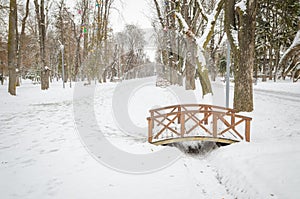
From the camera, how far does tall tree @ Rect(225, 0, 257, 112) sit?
9.00 meters

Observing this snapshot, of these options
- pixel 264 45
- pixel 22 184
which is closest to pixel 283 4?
pixel 22 184

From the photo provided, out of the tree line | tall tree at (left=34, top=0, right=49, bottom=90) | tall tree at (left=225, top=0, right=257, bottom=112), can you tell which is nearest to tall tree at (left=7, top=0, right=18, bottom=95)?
the tree line

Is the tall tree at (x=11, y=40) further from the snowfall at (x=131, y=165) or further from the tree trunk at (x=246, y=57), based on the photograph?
the tree trunk at (x=246, y=57)

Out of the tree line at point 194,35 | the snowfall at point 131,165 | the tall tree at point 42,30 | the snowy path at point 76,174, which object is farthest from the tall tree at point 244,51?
the tall tree at point 42,30

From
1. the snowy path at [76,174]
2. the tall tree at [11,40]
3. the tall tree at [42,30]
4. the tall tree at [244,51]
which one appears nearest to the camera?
the snowy path at [76,174]

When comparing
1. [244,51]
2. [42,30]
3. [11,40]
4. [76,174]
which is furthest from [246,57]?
[42,30]

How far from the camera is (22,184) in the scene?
4152mm

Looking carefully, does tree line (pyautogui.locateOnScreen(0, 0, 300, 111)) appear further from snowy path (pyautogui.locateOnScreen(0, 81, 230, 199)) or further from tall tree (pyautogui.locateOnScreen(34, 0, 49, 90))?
snowy path (pyautogui.locateOnScreen(0, 81, 230, 199))

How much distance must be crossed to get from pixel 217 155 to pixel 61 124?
19.6ft

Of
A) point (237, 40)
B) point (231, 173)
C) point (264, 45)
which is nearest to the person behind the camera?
point (231, 173)

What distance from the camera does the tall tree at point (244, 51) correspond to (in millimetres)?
9000

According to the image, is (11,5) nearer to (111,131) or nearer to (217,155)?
(111,131)

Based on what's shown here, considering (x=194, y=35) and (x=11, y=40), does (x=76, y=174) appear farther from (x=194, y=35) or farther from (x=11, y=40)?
(x=11, y=40)

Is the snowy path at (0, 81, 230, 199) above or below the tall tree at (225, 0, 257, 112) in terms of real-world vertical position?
below
